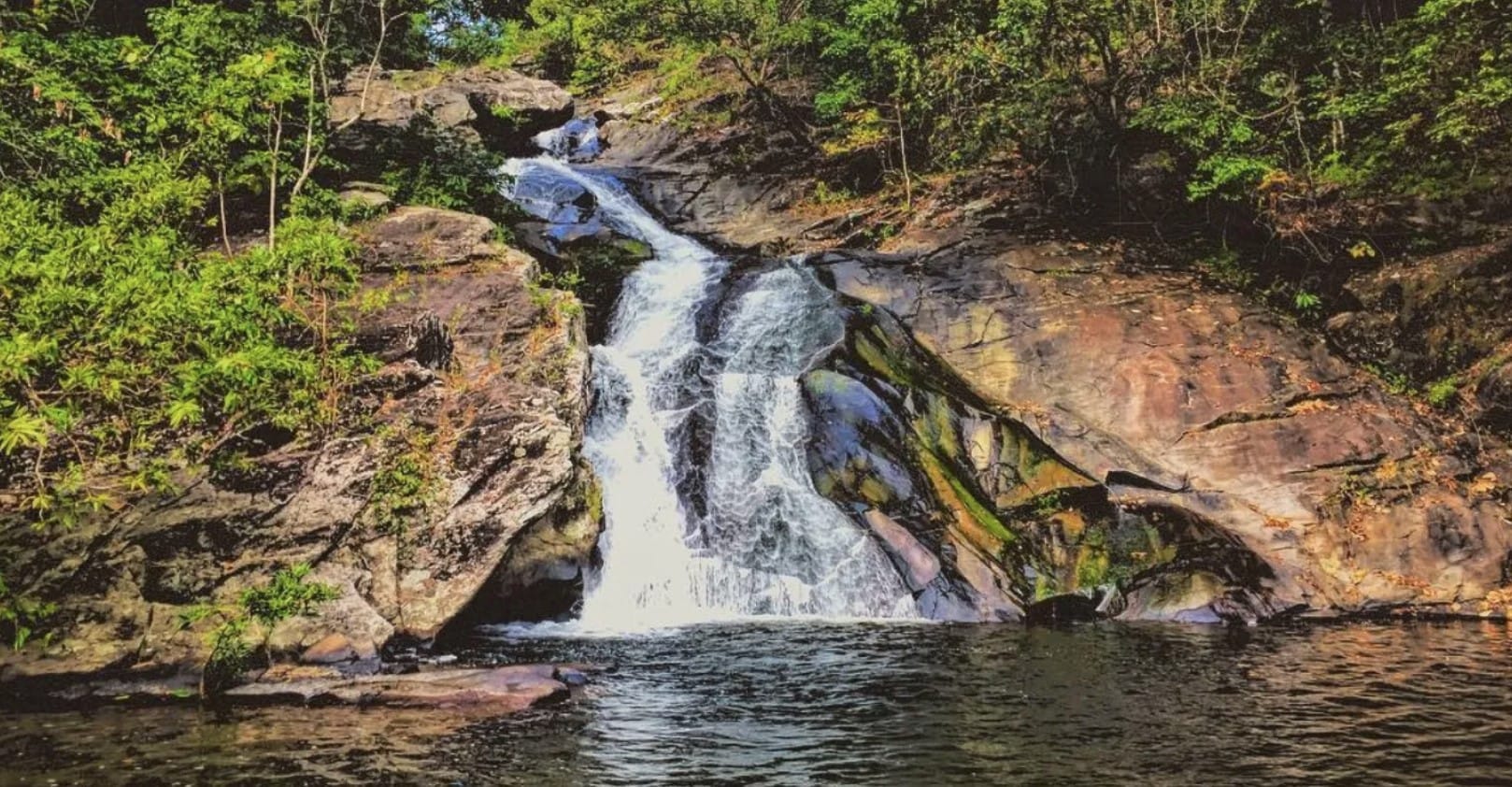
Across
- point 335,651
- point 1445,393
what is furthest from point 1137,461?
point 335,651

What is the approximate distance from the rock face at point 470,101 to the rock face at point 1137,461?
16664mm

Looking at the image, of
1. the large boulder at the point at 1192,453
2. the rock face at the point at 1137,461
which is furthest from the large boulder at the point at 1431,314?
the large boulder at the point at 1192,453

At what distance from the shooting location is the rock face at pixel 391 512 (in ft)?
30.8

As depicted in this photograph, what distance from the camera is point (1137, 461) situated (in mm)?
15070

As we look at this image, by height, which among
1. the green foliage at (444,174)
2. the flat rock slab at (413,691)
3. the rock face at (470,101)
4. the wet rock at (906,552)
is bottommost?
the flat rock slab at (413,691)

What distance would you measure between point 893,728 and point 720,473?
8.16 metres

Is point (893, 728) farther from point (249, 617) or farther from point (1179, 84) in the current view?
point (1179, 84)

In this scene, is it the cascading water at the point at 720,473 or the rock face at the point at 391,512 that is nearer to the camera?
the rock face at the point at 391,512

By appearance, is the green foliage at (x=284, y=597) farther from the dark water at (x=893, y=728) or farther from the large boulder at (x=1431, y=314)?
the large boulder at (x=1431, y=314)

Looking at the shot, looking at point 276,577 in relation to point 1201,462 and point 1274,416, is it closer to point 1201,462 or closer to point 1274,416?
point 1201,462

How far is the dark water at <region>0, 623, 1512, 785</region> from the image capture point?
671 centimetres

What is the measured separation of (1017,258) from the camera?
774 inches

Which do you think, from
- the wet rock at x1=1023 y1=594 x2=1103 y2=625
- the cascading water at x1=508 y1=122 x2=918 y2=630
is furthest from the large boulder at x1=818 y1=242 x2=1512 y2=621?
the cascading water at x1=508 y1=122 x2=918 y2=630

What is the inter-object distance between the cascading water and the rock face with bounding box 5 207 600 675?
4.70 ft
